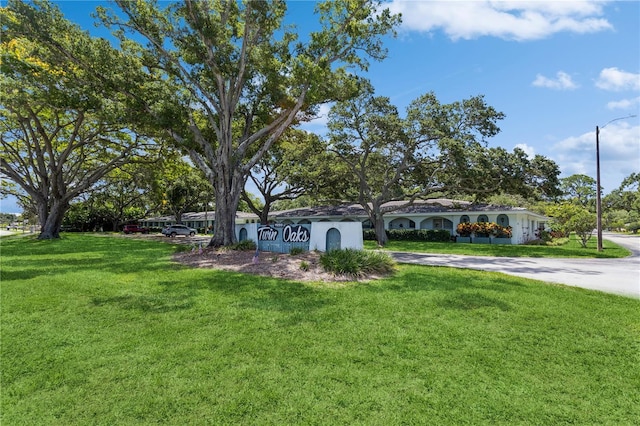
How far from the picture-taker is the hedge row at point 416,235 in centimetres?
2853

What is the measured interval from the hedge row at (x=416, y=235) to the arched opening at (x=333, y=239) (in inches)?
721

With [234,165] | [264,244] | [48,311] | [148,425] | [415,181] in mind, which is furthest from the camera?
[415,181]

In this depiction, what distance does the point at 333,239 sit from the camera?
1273cm

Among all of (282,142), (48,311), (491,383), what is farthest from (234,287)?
(282,142)

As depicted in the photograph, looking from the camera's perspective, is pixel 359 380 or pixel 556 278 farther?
pixel 556 278

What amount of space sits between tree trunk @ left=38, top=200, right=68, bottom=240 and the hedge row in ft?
80.7

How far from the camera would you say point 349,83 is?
17266 mm

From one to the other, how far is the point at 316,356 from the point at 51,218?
29.1 meters

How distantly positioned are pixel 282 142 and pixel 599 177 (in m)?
20.2

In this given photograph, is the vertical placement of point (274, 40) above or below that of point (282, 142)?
above

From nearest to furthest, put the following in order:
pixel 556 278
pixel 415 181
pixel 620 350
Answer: pixel 620 350, pixel 556 278, pixel 415 181

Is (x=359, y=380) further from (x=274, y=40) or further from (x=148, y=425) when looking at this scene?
(x=274, y=40)

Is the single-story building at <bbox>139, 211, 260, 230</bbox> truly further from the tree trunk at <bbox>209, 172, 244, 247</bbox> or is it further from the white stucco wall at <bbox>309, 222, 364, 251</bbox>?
the white stucco wall at <bbox>309, 222, 364, 251</bbox>

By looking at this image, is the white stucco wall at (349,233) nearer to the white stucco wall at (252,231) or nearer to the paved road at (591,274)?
the white stucco wall at (252,231)
